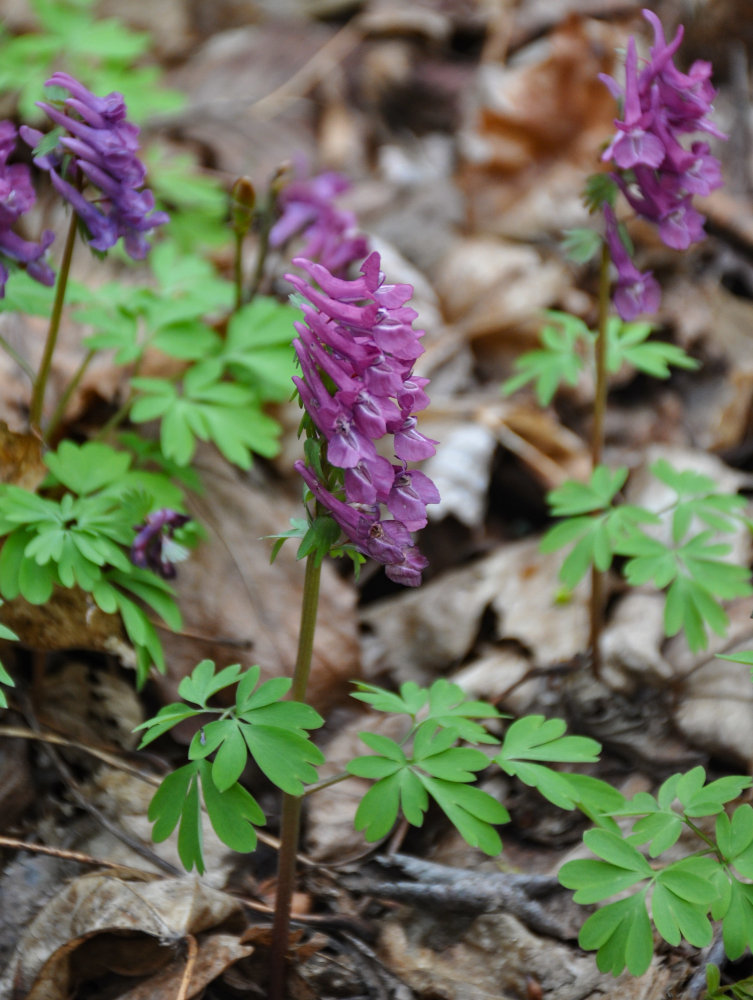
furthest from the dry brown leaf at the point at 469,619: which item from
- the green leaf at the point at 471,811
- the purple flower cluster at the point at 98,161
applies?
the purple flower cluster at the point at 98,161

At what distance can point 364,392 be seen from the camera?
1767 millimetres

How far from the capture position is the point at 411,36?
687 centimetres

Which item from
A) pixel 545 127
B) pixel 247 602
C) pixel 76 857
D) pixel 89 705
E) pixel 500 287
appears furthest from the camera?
pixel 545 127

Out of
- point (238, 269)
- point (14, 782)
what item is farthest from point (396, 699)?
point (238, 269)

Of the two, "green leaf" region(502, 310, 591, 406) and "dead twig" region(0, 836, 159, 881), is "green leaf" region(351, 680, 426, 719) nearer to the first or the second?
"dead twig" region(0, 836, 159, 881)

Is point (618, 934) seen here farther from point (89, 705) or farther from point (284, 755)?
point (89, 705)

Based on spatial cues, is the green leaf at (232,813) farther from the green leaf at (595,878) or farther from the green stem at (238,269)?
the green stem at (238,269)

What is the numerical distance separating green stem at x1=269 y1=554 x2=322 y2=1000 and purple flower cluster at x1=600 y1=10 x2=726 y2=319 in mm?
1439

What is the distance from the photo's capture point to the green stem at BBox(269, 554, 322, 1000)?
6.60ft

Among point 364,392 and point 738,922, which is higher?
point 364,392

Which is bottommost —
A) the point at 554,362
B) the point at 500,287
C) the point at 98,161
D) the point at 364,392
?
the point at 500,287

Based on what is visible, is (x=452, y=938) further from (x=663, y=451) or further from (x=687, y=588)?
(x=663, y=451)

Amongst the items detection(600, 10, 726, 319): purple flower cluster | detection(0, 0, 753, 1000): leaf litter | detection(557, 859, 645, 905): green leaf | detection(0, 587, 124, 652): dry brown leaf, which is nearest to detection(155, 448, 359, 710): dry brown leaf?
detection(0, 0, 753, 1000): leaf litter

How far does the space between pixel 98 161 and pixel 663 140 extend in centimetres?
154
